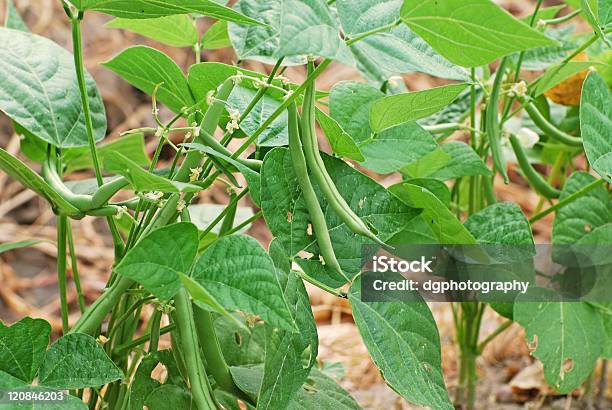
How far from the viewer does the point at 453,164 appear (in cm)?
60

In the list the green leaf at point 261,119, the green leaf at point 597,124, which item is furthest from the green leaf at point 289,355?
the green leaf at point 597,124

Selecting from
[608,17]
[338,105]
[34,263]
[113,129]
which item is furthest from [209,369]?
[113,129]

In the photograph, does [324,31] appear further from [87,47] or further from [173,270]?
[87,47]

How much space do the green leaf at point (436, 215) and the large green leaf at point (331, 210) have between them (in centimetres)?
2

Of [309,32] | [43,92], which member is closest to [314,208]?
[309,32]

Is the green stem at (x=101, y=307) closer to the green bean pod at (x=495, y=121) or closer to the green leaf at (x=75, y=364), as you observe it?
the green leaf at (x=75, y=364)

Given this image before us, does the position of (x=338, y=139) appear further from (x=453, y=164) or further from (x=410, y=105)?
(x=453, y=164)

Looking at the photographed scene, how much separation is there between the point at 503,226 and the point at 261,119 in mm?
205

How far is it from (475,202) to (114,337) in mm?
379

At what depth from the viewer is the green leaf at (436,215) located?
0.50 meters

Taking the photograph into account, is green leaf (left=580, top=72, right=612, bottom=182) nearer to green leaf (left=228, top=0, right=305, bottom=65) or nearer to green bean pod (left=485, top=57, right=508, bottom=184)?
green bean pod (left=485, top=57, right=508, bottom=184)

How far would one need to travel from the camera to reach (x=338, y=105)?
514 mm

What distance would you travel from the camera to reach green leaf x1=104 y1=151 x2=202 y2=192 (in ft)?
1.18

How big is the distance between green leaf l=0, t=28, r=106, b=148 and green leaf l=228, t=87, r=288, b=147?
11 cm
